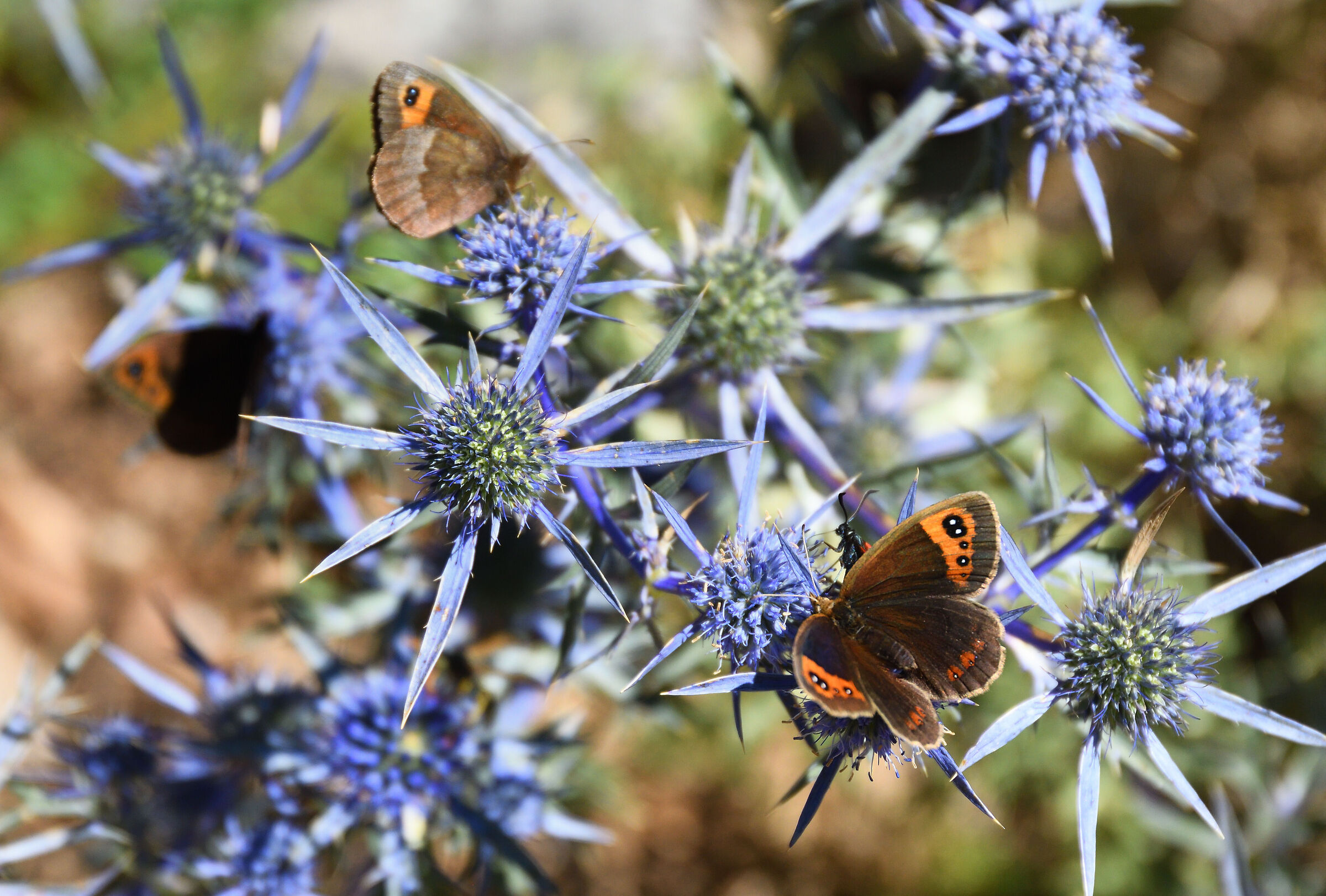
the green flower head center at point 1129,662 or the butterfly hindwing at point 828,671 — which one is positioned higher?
the butterfly hindwing at point 828,671

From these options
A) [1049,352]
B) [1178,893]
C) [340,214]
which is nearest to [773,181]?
[1049,352]

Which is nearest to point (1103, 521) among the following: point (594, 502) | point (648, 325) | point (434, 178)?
point (594, 502)

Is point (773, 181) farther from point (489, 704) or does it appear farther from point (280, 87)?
point (280, 87)

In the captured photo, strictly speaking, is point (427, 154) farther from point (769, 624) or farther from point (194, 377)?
point (769, 624)

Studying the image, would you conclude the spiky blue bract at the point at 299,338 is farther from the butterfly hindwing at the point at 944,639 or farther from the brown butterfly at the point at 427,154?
the butterfly hindwing at the point at 944,639

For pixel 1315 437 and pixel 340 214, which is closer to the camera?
pixel 1315 437

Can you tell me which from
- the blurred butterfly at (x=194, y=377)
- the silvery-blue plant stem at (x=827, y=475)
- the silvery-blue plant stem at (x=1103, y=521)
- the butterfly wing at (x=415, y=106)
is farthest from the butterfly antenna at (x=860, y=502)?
the blurred butterfly at (x=194, y=377)
